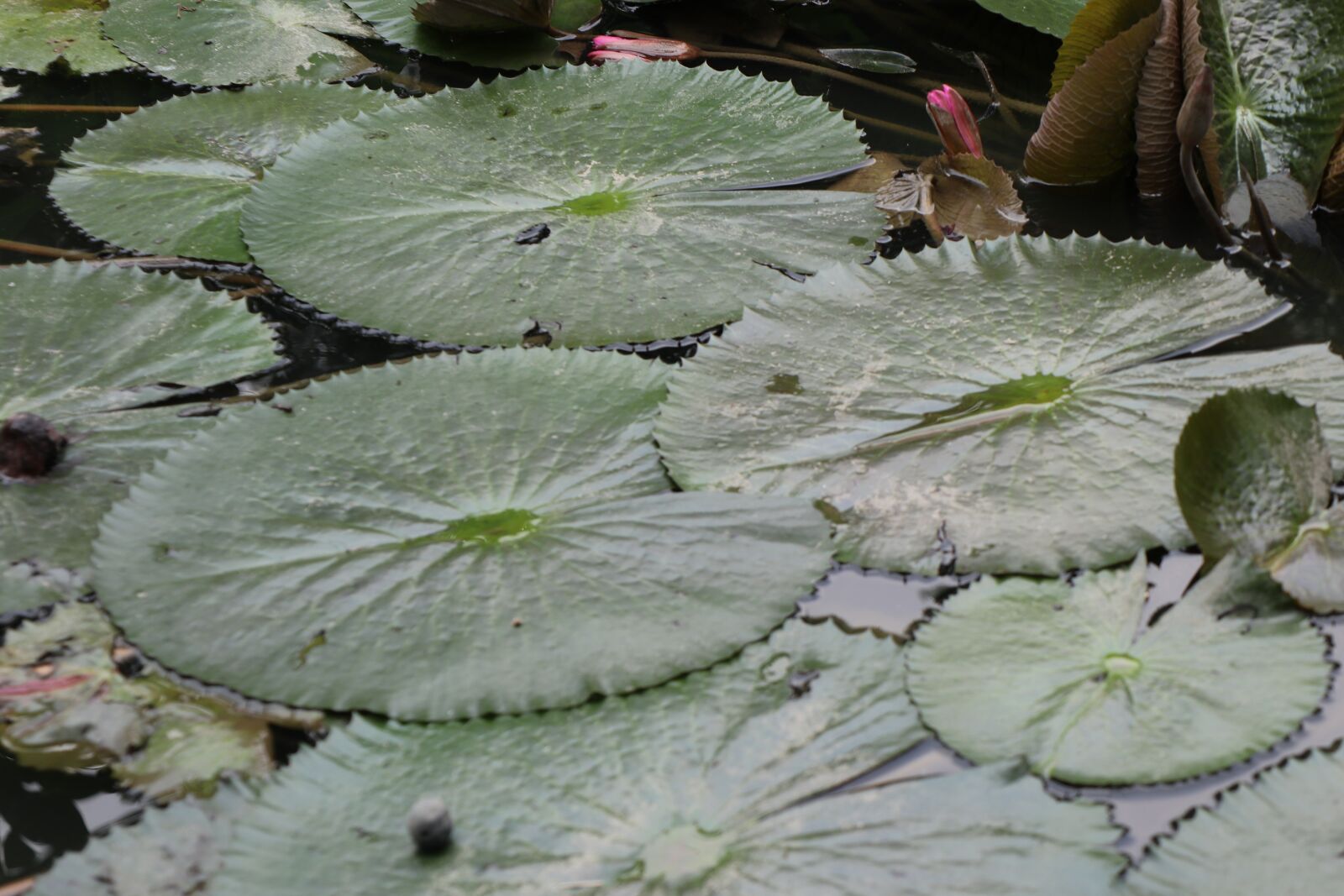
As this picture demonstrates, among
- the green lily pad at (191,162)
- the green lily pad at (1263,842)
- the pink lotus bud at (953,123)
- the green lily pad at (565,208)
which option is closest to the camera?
the green lily pad at (1263,842)

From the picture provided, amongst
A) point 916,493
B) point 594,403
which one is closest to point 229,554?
point 594,403

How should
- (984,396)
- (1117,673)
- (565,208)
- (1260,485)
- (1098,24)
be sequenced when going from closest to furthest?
(1117,673) < (1260,485) < (984,396) < (565,208) < (1098,24)

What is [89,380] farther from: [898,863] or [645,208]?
[898,863]

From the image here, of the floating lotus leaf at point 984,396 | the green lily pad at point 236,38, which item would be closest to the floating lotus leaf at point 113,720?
the floating lotus leaf at point 984,396

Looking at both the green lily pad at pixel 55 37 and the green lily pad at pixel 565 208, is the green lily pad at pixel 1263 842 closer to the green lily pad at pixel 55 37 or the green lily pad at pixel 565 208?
the green lily pad at pixel 565 208

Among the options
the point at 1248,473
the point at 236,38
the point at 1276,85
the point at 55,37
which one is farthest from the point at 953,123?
the point at 55,37

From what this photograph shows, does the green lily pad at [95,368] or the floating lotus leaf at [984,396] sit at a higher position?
the floating lotus leaf at [984,396]

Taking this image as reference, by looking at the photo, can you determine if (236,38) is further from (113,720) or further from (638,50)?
(113,720)
